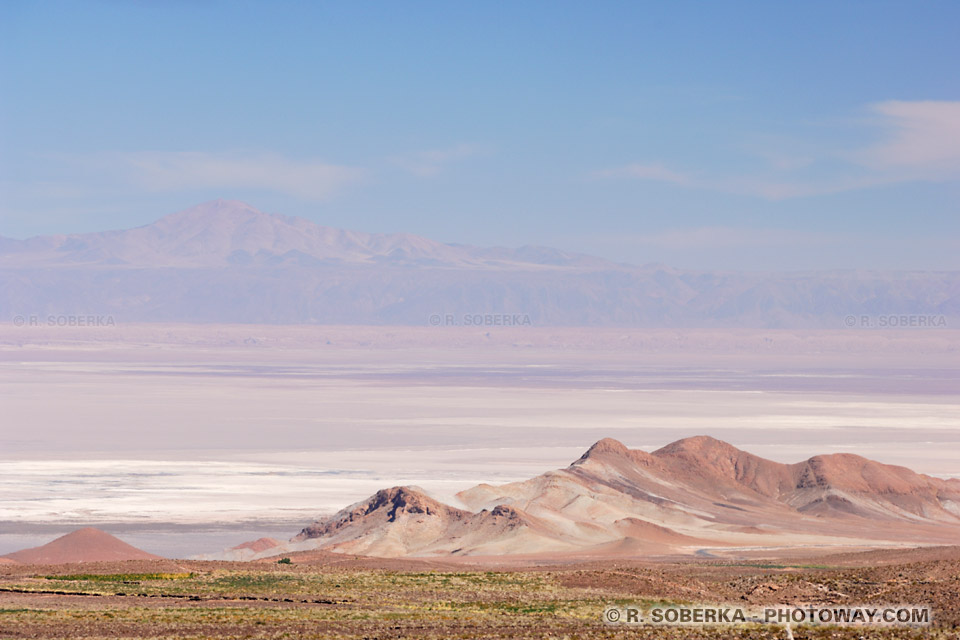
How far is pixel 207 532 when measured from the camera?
194ft

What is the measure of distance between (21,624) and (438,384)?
150135 millimetres

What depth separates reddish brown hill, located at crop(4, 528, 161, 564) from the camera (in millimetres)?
44344

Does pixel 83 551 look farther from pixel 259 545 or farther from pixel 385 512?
pixel 385 512

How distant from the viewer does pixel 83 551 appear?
45.0m

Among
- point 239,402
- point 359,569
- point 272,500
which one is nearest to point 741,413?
point 239,402

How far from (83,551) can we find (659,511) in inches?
1098

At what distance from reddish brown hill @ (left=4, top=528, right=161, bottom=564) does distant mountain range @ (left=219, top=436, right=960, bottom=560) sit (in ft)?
18.3

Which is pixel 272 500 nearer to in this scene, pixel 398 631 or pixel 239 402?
pixel 398 631

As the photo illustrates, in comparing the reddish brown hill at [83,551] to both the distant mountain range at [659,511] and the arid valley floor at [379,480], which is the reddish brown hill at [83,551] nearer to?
the distant mountain range at [659,511]

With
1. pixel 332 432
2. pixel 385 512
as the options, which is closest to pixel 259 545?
pixel 385 512

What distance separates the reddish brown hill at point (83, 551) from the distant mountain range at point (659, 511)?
5.58 m

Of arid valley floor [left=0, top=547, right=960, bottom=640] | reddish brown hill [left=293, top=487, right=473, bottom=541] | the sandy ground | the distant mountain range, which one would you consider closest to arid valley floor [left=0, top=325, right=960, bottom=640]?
arid valley floor [left=0, top=547, right=960, bottom=640]

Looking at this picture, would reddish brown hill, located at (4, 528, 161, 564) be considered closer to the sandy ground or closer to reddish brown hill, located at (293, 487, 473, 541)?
the sandy ground

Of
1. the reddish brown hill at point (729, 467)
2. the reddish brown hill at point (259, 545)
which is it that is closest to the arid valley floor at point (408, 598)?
the reddish brown hill at point (259, 545)
